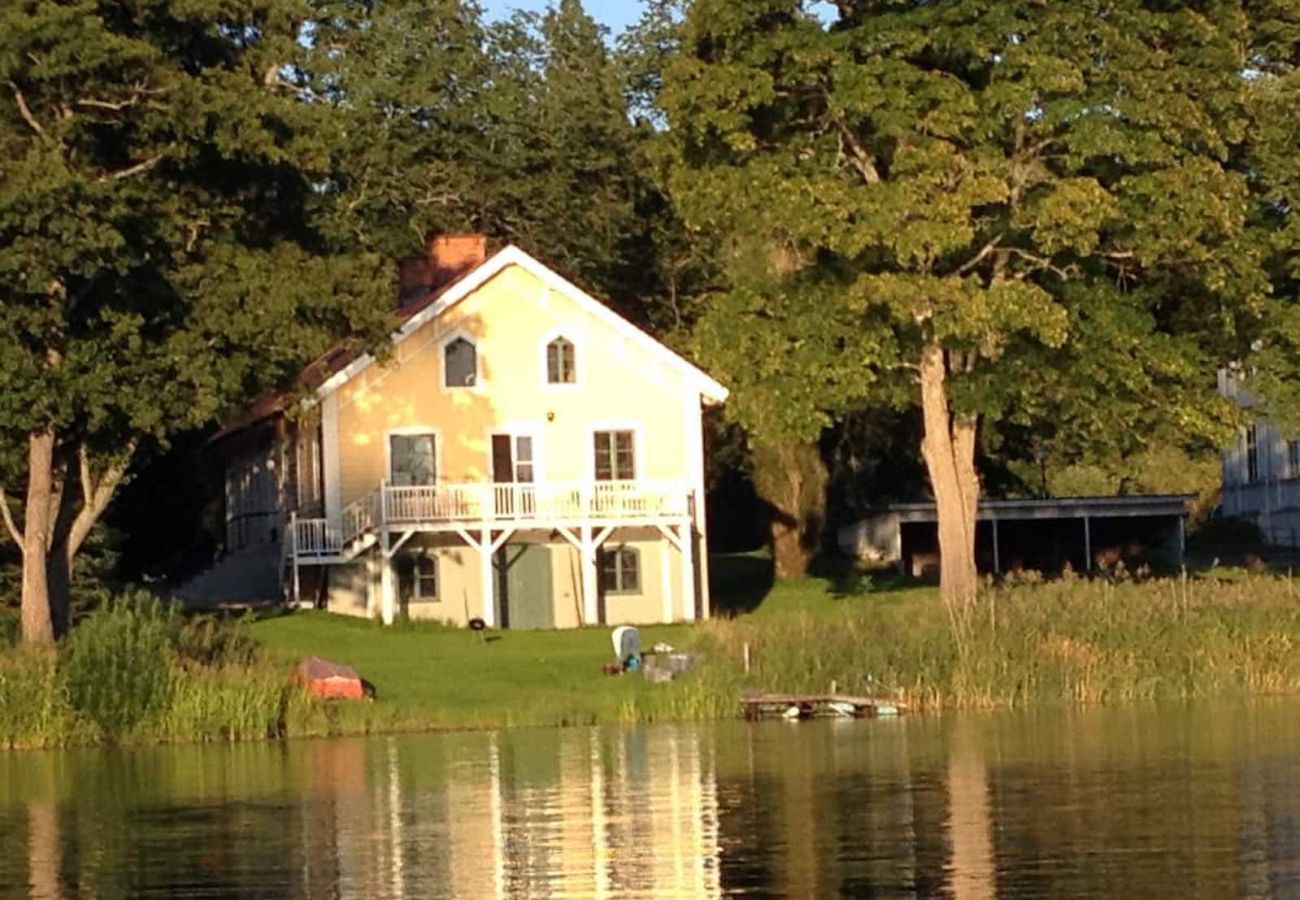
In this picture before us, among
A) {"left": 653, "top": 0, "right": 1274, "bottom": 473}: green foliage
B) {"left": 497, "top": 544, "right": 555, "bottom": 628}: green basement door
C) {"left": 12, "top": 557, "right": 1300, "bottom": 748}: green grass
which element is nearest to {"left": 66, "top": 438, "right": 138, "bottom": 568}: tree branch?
{"left": 12, "top": 557, "right": 1300, "bottom": 748}: green grass

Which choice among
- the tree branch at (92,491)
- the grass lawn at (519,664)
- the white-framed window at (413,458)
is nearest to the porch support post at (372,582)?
the grass lawn at (519,664)

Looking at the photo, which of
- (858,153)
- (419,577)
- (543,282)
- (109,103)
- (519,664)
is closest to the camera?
(109,103)

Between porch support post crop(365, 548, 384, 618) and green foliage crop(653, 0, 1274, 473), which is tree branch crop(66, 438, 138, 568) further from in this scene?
porch support post crop(365, 548, 384, 618)

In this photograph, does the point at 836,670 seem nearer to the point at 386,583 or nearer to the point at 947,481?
the point at 947,481

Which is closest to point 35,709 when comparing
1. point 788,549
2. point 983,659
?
point 983,659

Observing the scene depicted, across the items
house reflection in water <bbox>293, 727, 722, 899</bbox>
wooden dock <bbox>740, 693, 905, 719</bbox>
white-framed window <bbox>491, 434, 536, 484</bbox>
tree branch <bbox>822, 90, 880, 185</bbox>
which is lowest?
house reflection in water <bbox>293, 727, 722, 899</bbox>

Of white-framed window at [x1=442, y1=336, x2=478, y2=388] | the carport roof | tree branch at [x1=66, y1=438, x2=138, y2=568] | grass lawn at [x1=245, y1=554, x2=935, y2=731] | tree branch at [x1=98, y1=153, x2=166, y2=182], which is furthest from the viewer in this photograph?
the carport roof

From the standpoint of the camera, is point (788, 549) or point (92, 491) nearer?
point (92, 491)

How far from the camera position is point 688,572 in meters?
61.2

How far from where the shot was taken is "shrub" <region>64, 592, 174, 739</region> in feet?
122

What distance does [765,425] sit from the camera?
51.2 meters

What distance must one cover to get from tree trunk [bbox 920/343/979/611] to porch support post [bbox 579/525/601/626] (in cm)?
957

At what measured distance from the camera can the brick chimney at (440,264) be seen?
65500mm

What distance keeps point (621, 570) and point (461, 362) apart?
19.0ft
